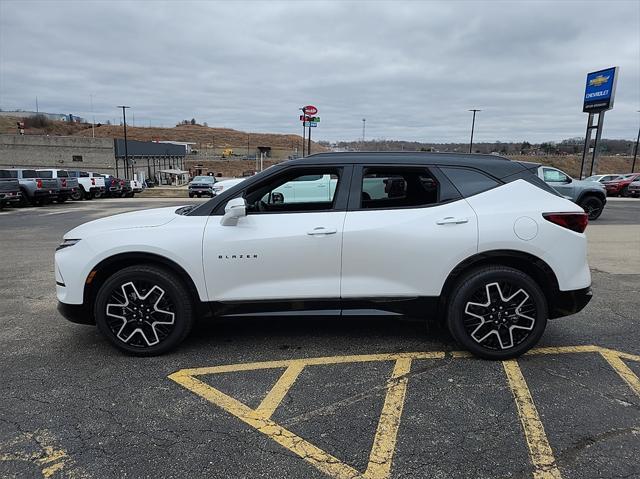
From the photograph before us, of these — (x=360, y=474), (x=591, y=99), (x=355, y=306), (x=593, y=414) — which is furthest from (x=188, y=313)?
(x=591, y=99)

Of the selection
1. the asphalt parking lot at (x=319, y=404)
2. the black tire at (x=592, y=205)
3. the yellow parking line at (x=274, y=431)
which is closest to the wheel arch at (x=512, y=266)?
the asphalt parking lot at (x=319, y=404)

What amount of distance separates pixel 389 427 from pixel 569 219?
224 cm

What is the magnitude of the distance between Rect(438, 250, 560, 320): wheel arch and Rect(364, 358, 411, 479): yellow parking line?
2.24 ft

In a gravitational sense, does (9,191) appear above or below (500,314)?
below

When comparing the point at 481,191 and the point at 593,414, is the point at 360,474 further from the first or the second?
the point at 481,191

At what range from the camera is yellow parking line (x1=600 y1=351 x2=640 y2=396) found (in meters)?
3.35

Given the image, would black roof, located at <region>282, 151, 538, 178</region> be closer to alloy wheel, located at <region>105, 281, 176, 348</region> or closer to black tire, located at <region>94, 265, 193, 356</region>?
black tire, located at <region>94, 265, 193, 356</region>

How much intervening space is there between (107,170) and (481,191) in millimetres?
51431

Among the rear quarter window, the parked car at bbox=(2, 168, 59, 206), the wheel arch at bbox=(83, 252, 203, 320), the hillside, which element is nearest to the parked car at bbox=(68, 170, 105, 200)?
the parked car at bbox=(2, 168, 59, 206)

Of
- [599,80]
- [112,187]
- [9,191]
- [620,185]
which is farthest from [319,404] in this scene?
[599,80]

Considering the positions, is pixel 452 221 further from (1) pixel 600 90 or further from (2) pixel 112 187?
(1) pixel 600 90

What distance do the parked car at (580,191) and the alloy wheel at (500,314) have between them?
39.4 ft

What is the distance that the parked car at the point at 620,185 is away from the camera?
2973cm

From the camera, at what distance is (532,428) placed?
2820 millimetres
